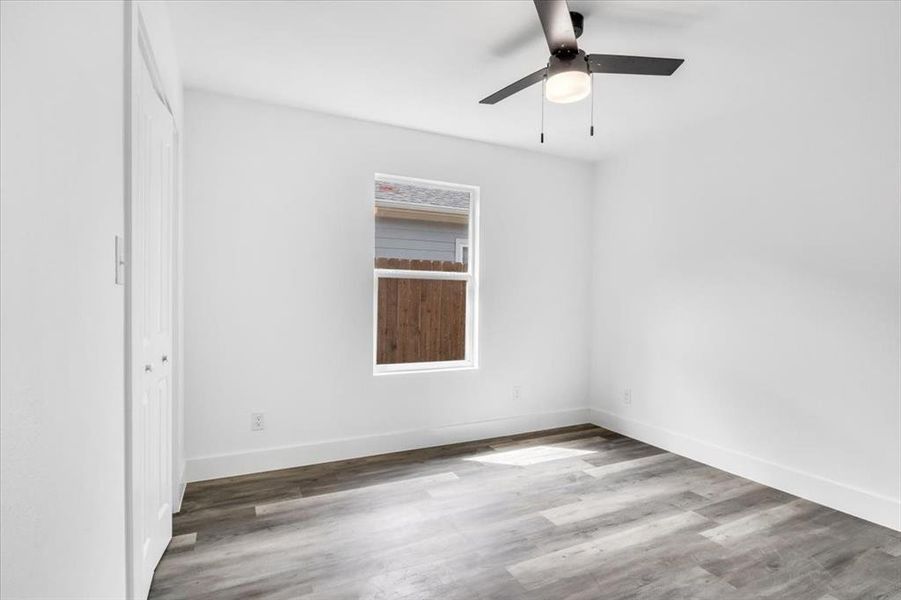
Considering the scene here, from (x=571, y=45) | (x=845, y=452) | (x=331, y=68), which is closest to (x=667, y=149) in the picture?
(x=571, y=45)

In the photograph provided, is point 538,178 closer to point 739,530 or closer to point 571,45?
point 571,45

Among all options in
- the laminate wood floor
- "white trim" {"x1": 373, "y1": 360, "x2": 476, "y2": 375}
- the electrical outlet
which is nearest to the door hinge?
the laminate wood floor

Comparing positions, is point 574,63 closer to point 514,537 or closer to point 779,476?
point 514,537

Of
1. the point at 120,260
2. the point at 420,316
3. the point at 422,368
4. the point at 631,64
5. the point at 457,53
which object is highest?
the point at 457,53

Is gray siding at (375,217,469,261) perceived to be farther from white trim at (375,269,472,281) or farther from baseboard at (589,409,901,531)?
baseboard at (589,409,901,531)

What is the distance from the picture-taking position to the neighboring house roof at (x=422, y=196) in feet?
12.6

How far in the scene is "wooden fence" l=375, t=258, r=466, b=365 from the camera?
153 inches

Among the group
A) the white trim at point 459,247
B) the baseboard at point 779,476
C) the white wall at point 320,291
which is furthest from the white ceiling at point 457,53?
the baseboard at point 779,476

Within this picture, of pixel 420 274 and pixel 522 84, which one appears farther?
pixel 420 274

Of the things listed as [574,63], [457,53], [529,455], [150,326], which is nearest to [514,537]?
[529,455]

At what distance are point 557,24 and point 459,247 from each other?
2.37 meters

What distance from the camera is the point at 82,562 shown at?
100 cm

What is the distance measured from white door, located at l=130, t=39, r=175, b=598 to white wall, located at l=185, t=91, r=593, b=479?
71 cm

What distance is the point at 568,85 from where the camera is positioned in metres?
2.12
